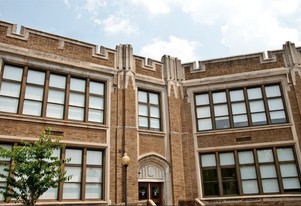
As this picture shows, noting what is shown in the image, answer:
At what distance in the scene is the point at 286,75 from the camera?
16.0 metres

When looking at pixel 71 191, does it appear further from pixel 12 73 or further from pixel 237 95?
pixel 237 95

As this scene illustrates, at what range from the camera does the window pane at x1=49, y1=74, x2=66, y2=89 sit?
1372cm

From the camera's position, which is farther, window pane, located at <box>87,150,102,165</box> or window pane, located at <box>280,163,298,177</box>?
window pane, located at <box>280,163,298,177</box>

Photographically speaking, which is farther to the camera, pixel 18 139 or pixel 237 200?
pixel 237 200

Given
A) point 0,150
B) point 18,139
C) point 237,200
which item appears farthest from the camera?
point 237,200

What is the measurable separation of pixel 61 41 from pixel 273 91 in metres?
11.5

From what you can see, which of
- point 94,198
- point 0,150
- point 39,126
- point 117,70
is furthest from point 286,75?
point 0,150

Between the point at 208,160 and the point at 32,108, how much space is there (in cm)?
913

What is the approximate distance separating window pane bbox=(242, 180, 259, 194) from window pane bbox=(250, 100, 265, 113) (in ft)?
→ 12.2

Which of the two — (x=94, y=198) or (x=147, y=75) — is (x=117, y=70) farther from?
(x=94, y=198)

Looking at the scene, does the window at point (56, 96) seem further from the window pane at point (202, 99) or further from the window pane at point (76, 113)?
the window pane at point (202, 99)

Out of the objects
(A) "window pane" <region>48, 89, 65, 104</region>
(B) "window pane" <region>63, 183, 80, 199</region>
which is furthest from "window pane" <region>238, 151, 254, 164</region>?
(A) "window pane" <region>48, 89, 65, 104</region>

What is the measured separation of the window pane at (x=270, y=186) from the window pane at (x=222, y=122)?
11.1ft

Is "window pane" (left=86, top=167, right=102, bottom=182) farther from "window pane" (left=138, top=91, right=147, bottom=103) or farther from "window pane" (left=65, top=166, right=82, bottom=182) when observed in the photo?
"window pane" (left=138, top=91, right=147, bottom=103)
